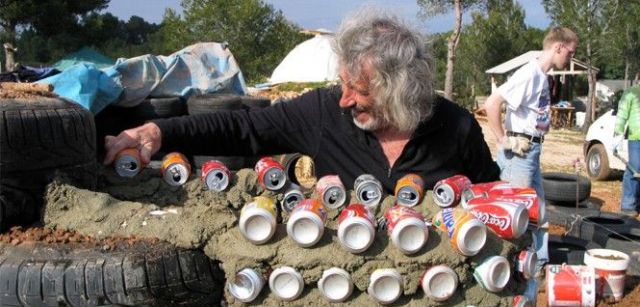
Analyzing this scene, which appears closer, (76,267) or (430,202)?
(76,267)

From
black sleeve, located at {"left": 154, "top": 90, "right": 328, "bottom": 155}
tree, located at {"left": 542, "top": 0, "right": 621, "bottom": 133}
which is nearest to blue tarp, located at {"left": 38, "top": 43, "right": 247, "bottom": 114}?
black sleeve, located at {"left": 154, "top": 90, "right": 328, "bottom": 155}

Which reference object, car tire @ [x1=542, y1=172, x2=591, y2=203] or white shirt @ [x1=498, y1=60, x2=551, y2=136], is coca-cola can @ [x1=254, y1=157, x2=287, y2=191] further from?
car tire @ [x1=542, y1=172, x2=591, y2=203]

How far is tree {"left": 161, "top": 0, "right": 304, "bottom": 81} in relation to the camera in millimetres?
32094

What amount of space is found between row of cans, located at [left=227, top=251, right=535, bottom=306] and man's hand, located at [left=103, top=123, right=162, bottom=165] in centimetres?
80

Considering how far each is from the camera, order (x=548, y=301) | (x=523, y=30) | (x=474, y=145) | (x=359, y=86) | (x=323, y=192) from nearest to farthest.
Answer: (x=323, y=192) → (x=359, y=86) → (x=474, y=145) → (x=548, y=301) → (x=523, y=30)

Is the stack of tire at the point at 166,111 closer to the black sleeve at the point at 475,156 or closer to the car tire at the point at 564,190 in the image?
the car tire at the point at 564,190

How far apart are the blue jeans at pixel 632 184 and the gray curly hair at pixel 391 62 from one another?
6578mm

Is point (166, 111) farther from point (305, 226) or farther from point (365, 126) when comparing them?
point (305, 226)

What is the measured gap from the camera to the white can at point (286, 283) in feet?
5.96

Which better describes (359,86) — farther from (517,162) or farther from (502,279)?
(517,162)

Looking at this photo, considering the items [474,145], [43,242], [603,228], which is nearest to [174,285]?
[43,242]

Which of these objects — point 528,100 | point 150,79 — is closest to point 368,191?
point 528,100

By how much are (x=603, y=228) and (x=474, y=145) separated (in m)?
4.08

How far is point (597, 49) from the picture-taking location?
2545cm
